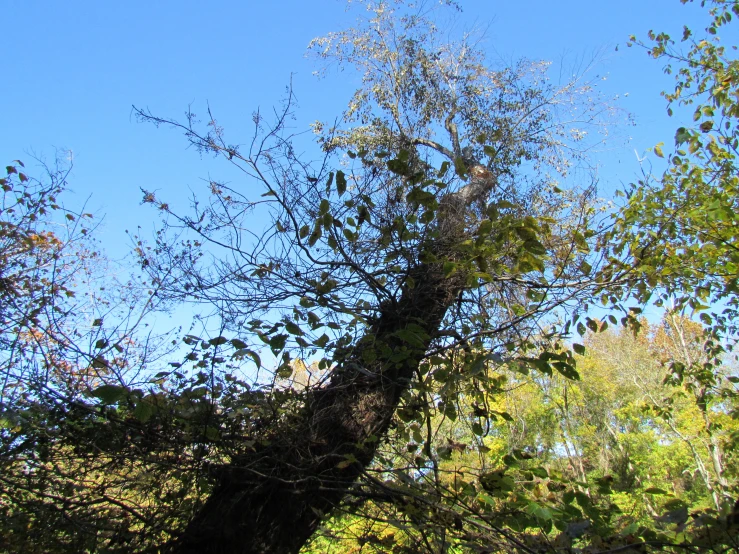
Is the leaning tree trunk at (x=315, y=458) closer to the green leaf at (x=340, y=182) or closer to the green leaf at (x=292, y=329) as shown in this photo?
the green leaf at (x=292, y=329)

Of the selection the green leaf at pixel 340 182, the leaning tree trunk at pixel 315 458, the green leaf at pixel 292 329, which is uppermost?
the green leaf at pixel 340 182

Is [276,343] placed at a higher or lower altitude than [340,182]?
lower

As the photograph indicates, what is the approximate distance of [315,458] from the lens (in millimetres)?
2324

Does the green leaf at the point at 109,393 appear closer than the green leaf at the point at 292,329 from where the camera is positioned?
Yes

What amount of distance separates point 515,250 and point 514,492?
1.37 meters

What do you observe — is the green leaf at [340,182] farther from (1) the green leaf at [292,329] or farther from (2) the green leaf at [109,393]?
(2) the green leaf at [109,393]

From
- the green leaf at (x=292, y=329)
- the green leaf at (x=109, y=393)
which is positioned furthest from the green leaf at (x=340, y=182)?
the green leaf at (x=109, y=393)

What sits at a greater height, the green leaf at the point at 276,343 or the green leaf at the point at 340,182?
the green leaf at the point at 340,182

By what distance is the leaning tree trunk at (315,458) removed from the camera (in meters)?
2.15

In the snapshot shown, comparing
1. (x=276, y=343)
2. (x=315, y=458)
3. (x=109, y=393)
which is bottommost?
(x=315, y=458)

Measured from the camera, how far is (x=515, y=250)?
2.75 meters

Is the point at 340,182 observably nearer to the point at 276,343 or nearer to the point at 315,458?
the point at 276,343

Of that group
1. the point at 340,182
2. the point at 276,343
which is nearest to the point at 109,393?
the point at 276,343

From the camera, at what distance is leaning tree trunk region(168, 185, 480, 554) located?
2.15 metres
